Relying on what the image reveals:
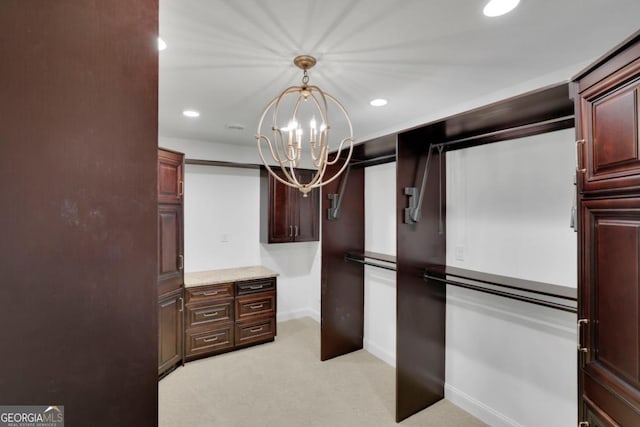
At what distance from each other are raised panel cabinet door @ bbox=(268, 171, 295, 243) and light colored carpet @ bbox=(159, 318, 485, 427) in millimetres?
1473

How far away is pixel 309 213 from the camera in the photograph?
14.3ft

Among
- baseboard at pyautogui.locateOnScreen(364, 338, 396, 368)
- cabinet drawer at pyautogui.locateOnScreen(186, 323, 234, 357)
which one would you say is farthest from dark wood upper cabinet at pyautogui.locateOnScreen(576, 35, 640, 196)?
cabinet drawer at pyautogui.locateOnScreen(186, 323, 234, 357)

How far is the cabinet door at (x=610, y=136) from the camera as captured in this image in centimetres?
100

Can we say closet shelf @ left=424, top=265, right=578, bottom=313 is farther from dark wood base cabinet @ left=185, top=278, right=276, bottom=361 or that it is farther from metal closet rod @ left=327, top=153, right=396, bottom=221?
dark wood base cabinet @ left=185, top=278, right=276, bottom=361

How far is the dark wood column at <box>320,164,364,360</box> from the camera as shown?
3.21 metres

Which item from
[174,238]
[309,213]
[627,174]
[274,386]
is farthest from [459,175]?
[174,238]

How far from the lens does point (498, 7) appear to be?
1278 millimetres

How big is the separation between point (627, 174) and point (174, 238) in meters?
3.35

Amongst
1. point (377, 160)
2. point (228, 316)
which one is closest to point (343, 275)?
point (377, 160)

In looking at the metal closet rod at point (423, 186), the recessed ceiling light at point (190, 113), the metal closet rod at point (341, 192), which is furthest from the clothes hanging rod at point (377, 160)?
the recessed ceiling light at point (190, 113)

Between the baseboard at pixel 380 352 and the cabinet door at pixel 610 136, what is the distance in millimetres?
2631

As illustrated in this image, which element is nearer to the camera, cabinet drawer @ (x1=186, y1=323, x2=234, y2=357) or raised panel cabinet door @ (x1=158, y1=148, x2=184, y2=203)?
raised panel cabinet door @ (x1=158, y1=148, x2=184, y2=203)

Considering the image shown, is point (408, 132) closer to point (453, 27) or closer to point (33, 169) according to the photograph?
point (453, 27)

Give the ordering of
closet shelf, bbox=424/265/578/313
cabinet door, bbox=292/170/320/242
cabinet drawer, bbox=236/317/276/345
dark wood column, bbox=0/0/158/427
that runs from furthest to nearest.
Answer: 1. cabinet door, bbox=292/170/320/242
2. cabinet drawer, bbox=236/317/276/345
3. closet shelf, bbox=424/265/578/313
4. dark wood column, bbox=0/0/158/427
